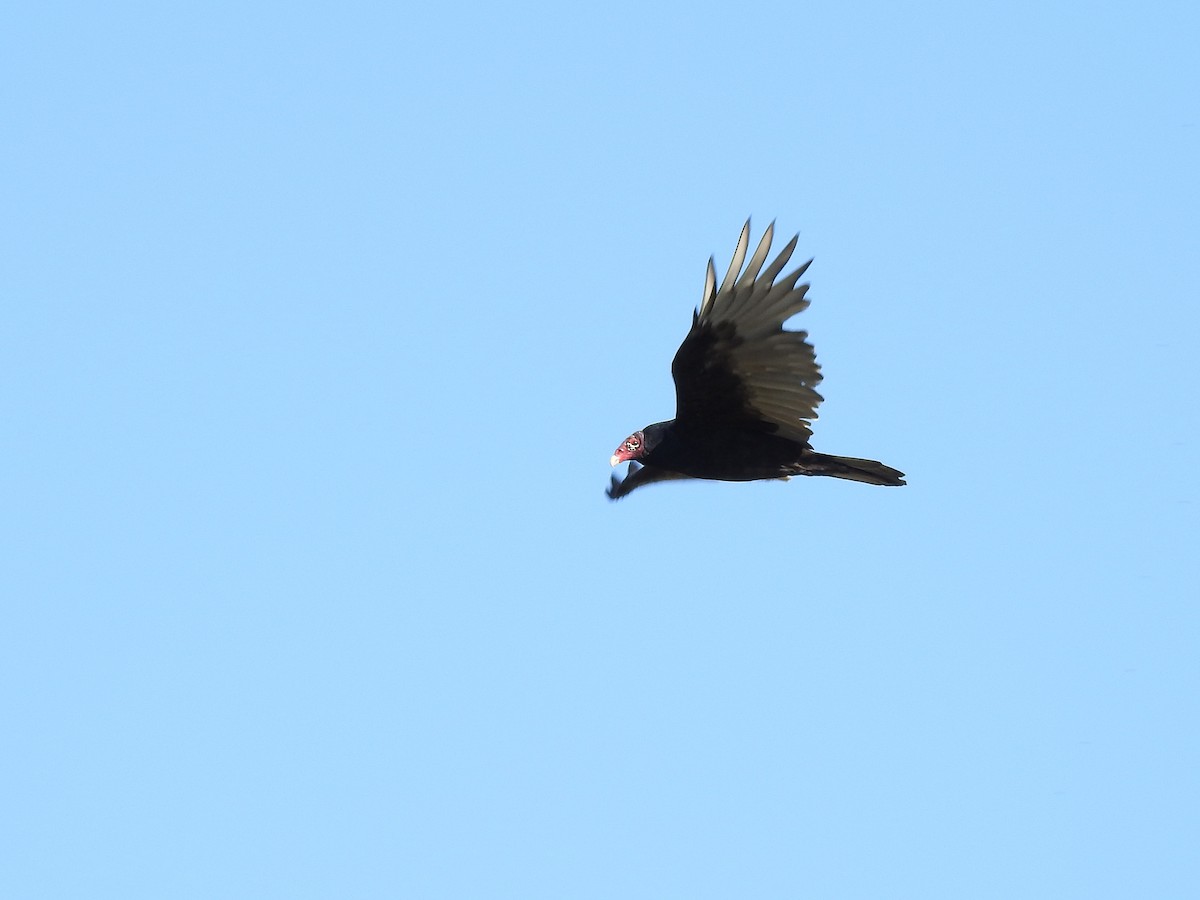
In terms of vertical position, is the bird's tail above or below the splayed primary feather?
below

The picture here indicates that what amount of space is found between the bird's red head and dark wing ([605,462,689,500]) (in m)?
0.92

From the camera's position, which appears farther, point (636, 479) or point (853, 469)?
point (636, 479)

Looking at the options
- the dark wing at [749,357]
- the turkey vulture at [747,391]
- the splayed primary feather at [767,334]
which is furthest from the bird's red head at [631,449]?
the splayed primary feather at [767,334]

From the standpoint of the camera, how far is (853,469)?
9914 millimetres

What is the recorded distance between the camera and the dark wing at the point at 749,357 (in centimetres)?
945

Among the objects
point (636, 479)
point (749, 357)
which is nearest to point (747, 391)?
point (749, 357)

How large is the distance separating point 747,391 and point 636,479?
2188mm

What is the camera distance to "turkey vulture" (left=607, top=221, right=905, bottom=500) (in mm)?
9484

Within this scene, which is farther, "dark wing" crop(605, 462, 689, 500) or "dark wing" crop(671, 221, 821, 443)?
"dark wing" crop(605, 462, 689, 500)

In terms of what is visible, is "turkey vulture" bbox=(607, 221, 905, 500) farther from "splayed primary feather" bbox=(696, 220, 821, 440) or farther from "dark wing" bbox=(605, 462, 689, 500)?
"dark wing" bbox=(605, 462, 689, 500)

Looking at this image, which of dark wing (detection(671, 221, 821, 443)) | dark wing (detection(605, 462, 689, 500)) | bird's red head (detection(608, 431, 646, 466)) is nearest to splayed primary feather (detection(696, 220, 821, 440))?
dark wing (detection(671, 221, 821, 443))

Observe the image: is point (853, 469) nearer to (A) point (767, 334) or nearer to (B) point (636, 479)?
(A) point (767, 334)

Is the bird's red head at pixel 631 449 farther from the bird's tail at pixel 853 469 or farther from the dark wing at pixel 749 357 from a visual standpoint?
the bird's tail at pixel 853 469

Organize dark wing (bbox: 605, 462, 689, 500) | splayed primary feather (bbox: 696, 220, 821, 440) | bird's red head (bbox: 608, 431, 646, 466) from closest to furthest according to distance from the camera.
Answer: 1. splayed primary feather (bbox: 696, 220, 821, 440)
2. bird's red head (bbox: 608, 431, 646, 466)
3. dark wing (bbox: 605, 462, 689, 500)
